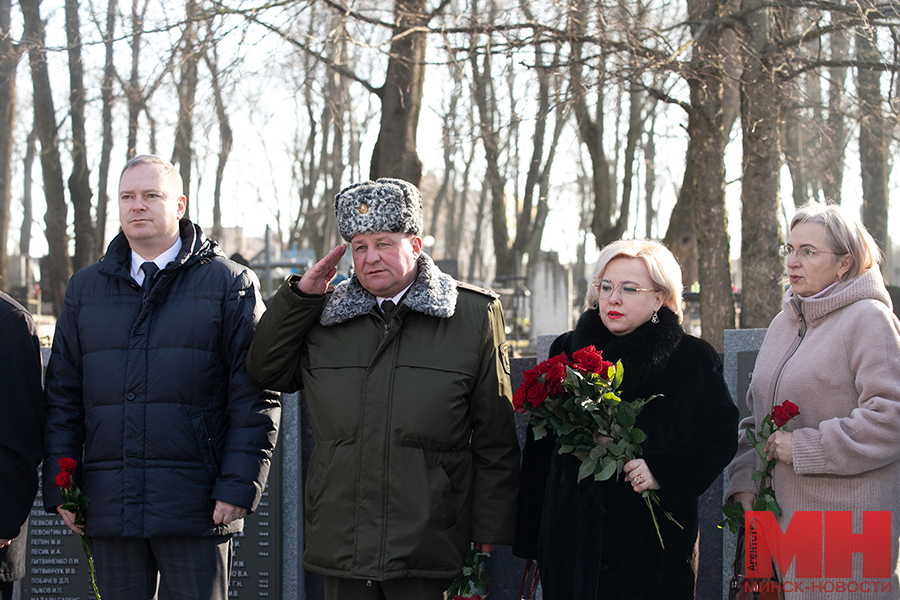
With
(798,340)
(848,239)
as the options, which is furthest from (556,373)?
(848,239)

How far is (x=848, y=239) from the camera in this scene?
122 inches

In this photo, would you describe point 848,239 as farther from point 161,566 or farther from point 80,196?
point 80,196

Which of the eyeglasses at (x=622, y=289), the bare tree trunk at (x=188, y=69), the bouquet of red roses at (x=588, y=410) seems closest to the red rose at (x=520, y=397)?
the bouquet of red roses at (x=588, y=410)

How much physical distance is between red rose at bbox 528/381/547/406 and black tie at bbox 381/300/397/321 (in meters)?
0.60

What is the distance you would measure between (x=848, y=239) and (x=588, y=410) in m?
1.19

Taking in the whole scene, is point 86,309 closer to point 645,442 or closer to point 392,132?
point 645,442

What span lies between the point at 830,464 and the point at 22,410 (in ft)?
9.91

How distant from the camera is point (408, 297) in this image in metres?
3.03

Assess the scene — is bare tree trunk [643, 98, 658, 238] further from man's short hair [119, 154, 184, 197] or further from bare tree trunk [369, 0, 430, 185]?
man's short hair [119, 154, 184, 197]

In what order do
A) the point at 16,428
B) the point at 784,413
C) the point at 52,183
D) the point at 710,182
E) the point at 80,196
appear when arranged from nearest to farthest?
the point at 784,413, the point at 16,428, the point at 710,182, the point at 80,196, the point at 52,183

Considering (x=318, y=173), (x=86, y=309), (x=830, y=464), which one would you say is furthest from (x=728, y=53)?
(x=318, y=173)

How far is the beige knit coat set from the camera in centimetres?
289

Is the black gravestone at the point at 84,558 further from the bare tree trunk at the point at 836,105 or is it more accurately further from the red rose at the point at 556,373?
the bare tree trunk at the point at 836,105

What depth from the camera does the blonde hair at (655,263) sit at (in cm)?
312
